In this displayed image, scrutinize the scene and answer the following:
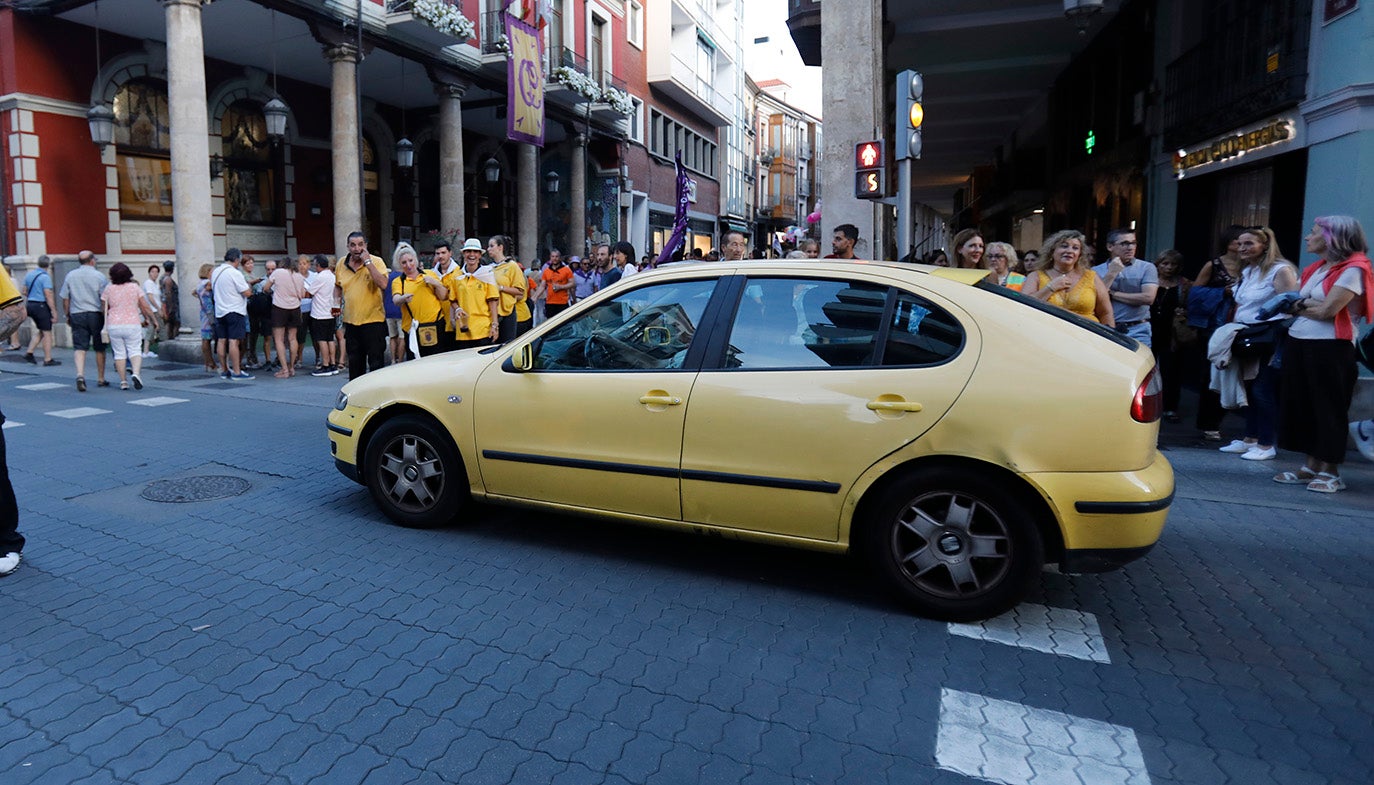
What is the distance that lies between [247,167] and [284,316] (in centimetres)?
852

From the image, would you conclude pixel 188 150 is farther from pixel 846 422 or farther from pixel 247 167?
pixel 846 422

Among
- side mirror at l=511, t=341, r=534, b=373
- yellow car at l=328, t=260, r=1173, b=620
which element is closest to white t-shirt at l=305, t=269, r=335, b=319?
yellow car at l=328, t=260, r=1173, b=620

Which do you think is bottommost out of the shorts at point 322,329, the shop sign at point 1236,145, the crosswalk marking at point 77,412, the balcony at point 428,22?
the crosswalk marking at point 77,412

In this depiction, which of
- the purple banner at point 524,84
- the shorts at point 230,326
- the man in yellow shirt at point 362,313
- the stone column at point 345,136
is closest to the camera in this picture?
the man in yellow shirt at point 362,313

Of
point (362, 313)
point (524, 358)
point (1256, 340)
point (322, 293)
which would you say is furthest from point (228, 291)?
point (1256, 340)

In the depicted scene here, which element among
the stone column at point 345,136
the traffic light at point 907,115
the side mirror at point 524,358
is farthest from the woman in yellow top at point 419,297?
the stone column at point 345,136

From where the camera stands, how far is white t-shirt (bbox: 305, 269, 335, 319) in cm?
1286

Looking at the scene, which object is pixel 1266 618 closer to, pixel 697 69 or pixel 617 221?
pixel 617 221

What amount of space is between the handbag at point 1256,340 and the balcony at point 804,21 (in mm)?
8810

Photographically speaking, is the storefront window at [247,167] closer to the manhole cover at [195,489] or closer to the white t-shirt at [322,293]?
the white t-shirt at [322,293]

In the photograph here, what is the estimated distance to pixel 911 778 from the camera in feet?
8.75

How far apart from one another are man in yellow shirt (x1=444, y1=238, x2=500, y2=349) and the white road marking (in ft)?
20.5

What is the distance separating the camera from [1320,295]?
5895 mm

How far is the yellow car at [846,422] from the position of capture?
11.8 ft
